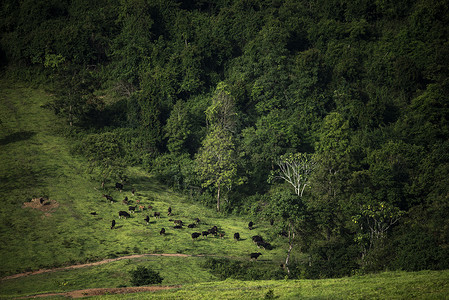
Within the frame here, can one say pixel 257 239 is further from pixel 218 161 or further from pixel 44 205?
pixel 44 205

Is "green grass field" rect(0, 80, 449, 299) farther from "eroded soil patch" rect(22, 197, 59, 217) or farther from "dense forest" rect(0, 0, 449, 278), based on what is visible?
"dense forest" rect(0, 0, 449, 278)

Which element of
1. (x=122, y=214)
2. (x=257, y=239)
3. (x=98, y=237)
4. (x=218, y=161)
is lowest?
(x=98, y=237)

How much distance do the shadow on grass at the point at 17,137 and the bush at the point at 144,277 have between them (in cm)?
3715

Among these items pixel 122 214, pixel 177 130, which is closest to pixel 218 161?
pixel 177 130

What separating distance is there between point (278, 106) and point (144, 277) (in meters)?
43.9

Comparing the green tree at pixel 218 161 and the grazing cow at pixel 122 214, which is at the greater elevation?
the green tree at pixel 218 161

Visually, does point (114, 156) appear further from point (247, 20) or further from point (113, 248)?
point (247, 20)

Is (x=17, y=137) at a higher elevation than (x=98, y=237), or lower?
higher

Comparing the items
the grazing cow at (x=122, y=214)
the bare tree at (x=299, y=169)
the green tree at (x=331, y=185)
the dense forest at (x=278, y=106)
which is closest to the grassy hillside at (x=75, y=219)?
the grazing cow at (x=122, y=214)

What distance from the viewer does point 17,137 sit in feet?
227

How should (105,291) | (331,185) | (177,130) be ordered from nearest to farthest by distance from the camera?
(105,291)
(331,185)
(177,130)

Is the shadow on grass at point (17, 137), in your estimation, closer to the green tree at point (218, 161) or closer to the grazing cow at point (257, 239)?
the green tree at point (218, 161)

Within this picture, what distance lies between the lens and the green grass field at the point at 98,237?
3319 centimetres

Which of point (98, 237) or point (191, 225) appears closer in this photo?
point (98, 237)
